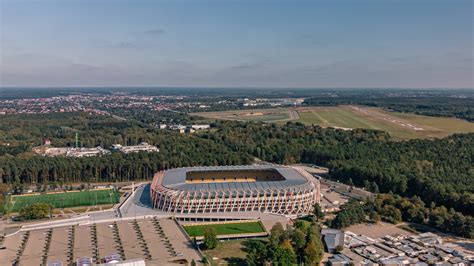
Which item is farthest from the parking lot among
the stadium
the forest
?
the forest

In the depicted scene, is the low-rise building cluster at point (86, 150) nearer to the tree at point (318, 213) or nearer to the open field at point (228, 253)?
the tree at point (318, 213)

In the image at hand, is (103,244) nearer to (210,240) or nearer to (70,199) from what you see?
(210,240)

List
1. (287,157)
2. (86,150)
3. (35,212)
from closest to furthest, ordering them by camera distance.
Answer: (35,212)
(287,157)
(86,150)

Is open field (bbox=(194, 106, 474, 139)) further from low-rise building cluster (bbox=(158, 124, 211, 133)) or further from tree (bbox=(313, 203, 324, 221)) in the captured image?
tree (bbox=(313, 203, 324, 221))

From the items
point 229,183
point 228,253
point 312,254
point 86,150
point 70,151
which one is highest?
point 229,183

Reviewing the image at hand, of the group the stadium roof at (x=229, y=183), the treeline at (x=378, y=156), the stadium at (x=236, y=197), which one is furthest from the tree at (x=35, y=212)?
the treeline at (x=378, y=156)

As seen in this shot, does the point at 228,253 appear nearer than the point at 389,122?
Yes

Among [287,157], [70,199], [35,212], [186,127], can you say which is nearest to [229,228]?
[35,212]
